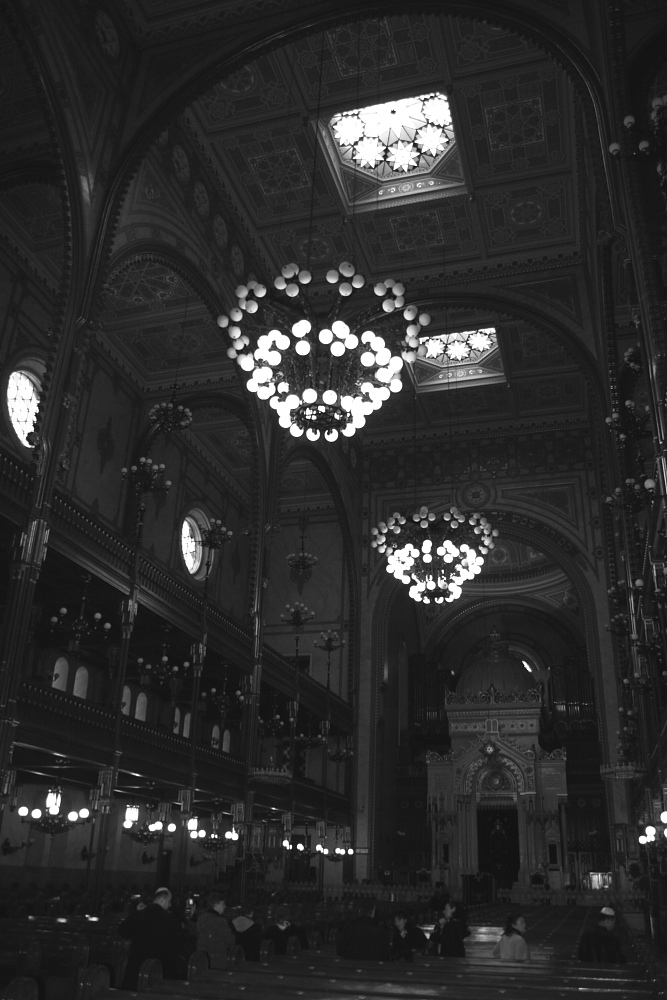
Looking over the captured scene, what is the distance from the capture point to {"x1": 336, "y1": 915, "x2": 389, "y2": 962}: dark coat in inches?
315

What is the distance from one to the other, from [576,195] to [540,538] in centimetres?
1124

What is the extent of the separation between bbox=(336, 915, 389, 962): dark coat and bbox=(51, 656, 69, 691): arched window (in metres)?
13.3

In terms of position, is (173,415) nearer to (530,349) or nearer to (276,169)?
(276,169)

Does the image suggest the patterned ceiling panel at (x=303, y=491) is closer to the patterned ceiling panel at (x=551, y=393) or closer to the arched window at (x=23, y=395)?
the patterned ceiling panel at (x=551, y=393)

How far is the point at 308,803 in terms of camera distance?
2155 cm

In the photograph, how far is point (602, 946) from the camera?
8.50 m

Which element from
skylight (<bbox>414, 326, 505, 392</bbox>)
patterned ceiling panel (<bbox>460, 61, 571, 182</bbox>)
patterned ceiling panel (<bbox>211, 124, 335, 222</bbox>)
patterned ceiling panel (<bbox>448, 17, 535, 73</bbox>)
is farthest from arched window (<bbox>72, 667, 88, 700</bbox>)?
patterned ceiling panel (<bbox>448, 17, 535, 73</bbox>)

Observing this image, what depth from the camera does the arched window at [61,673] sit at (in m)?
19.7

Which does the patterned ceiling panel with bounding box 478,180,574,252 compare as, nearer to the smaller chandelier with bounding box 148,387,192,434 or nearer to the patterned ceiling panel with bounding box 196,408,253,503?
the smaller chandelier with bounding box 148,387,192,434

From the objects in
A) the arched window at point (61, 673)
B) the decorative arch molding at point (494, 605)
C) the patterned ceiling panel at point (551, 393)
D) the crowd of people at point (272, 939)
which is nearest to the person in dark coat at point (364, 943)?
the crowd of people at point (272, 939)

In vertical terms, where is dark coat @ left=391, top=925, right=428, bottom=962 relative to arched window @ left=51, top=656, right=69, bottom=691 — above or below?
below

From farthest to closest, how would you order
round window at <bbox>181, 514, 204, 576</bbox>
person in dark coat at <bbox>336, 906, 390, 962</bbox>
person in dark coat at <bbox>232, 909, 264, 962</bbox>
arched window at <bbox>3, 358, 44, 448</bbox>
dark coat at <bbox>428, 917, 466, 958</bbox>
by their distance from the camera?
round window at <bbox>181, 514, 204, 576</bbox>
arched window at <bbox>3, 358, 44, 448</bbox>
dark coat at <bbox>428, 917, 466, 958</bbox>
person in dark coat at <bbox>232, 909, 264, 962</bbox>
person in dark coat at <bbox>336, 906, 390, 962</bbox>

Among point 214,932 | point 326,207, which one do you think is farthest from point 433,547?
point 214,932

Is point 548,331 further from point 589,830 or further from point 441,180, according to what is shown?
point 589,830
